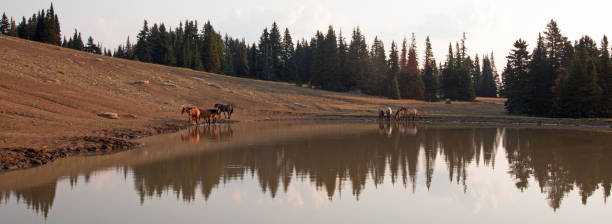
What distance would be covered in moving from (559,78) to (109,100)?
4957cm

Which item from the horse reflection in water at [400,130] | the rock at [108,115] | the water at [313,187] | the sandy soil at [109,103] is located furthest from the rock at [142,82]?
the water at [313,187]

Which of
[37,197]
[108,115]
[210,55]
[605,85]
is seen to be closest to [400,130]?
[108,115]

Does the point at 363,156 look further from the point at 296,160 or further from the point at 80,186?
the point at 80,186

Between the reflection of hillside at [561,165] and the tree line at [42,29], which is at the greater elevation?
the tree line at [42,29]

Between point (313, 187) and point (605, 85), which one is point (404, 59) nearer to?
point (605, 85)

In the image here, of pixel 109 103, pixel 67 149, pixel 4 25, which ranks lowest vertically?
pixel 67 149

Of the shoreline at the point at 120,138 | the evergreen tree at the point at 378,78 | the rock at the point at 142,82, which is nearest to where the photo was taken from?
the shoreline at the point at 120,138

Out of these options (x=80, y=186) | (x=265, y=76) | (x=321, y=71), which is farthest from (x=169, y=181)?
(x=265, y=76)

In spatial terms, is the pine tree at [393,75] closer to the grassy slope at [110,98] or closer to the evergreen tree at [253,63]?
the grassy slope at [110,98]

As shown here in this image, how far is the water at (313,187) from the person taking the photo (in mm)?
11852

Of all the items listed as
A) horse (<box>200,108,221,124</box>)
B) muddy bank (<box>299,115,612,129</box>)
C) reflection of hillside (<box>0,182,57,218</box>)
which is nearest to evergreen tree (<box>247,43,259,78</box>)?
muddy bank (<box>299,115,612,129</box>)

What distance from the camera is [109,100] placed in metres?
45.2

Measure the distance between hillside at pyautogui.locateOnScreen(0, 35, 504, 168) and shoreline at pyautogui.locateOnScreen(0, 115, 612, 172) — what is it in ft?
0.45

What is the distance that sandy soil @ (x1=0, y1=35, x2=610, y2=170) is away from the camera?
23250mm
